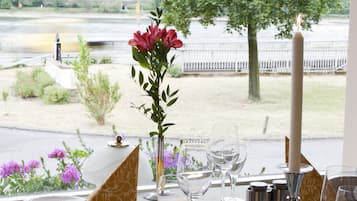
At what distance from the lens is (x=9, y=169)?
251cm

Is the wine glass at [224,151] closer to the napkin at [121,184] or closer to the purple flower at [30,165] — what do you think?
the napkin at [121,184]

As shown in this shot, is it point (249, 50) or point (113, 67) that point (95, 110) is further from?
point (249, 50)

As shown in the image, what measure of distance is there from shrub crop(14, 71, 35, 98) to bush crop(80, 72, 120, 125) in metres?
0.21

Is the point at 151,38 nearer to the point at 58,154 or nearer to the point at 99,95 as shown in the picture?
the point at 99,95

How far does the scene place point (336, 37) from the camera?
111 inches

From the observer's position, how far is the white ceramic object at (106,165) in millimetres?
2111

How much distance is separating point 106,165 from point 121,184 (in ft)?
1.28

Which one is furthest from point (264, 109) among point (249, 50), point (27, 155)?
point (27, 155)

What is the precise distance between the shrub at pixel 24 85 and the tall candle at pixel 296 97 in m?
1.46

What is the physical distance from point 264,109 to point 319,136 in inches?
12.4

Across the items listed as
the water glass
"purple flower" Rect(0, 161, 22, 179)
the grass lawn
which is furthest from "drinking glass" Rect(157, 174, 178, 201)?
"purple flower" Rect(0, 161, 22, 179)

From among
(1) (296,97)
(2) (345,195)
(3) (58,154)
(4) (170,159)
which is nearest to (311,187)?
(2) (345,195)

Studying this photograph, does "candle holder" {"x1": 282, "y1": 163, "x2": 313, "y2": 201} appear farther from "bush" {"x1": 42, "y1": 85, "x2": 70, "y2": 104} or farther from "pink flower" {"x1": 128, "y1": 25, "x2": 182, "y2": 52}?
"bush" {"x1": 42, "y1": 85, "x2": 70, "y2": 104}

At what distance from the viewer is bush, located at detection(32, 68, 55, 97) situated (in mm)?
2543
